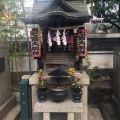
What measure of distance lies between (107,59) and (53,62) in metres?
5.11

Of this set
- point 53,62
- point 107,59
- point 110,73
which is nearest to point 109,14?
point 107,59

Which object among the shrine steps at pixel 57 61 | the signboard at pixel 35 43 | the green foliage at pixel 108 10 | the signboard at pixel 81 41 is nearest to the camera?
the signboard at pixel 81 41

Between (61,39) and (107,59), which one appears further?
(107,59)

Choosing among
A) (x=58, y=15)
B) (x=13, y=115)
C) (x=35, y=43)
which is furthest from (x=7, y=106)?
(x=58, y=15)

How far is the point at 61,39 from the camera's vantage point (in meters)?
5.86

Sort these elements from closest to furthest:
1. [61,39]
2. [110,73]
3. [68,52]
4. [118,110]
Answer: [61,39] < [68,52] < [118,110] < [110,73]

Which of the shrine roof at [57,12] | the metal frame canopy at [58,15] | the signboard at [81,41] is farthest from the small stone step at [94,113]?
the shrine roof at [57,12]

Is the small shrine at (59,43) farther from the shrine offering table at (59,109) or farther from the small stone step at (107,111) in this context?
the small stone step at (107,111)

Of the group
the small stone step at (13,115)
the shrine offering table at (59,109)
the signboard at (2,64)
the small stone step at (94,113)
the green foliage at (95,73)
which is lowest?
the small stone step at (94,113)

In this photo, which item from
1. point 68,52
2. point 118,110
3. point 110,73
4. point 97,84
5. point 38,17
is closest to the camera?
point 38,17

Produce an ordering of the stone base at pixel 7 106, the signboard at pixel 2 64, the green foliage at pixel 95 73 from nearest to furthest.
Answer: the stone base at pixel 7 106 < the signboard at pixel 2 64 < the green foliage at pixel 95 73

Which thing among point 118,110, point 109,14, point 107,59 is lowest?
point 118,110

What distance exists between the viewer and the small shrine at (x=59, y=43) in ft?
17.6

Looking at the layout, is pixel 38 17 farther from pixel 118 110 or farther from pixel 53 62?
pixel 118 110
